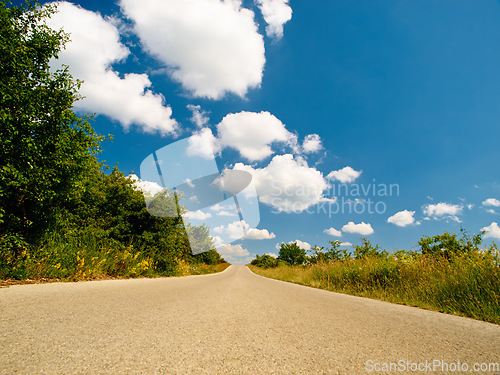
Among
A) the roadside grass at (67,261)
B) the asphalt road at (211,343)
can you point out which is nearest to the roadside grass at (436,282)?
the asphalt road at (211,343)

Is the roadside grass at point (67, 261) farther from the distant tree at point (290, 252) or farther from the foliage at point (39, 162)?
the distant tree at point (290, 252)

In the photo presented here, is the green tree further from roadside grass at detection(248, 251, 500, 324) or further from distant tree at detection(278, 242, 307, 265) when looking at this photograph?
distant tree at detection(278, 242, 307, 265)

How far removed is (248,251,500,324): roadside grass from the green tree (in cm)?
807

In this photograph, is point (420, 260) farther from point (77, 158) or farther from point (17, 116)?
point (17, 116)

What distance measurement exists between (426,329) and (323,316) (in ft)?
3.06

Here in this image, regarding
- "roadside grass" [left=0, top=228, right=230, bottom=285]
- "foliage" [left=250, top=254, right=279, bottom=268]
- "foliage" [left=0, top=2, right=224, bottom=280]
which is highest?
"foliage" [left=0, top=2, right=224, bottom=280]

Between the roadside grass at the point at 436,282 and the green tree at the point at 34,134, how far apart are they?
807 centimetres

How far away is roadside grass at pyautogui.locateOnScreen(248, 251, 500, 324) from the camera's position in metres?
3.33

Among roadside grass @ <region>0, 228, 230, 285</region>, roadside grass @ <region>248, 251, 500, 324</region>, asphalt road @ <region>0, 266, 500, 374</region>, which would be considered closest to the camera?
asphalt road @ <region>0, 266, 500, 374</region>

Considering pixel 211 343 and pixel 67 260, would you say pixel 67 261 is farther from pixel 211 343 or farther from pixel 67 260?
pixel 211 343

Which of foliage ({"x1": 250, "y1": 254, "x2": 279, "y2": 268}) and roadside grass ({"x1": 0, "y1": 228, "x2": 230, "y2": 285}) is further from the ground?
roadside grass ({"x1": 0, "y1": 228, "x2": 230, "y2": 285})

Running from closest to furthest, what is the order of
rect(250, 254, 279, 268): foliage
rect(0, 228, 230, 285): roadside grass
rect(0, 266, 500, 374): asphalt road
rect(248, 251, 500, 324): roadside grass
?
rect(0, 266, 500, 374): asphalt road < rect(248, 251, 500, 324): roadside grass < rect(0, 228, 230, 285): roadside grass < rect(250, 254, 279, 268): foliage

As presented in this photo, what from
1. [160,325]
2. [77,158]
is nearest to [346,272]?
[160,325]

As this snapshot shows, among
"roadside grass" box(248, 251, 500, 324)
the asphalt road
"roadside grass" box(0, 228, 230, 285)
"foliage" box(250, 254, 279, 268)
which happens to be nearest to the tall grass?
"roadside grass" box(0, 228, 230, 285)
